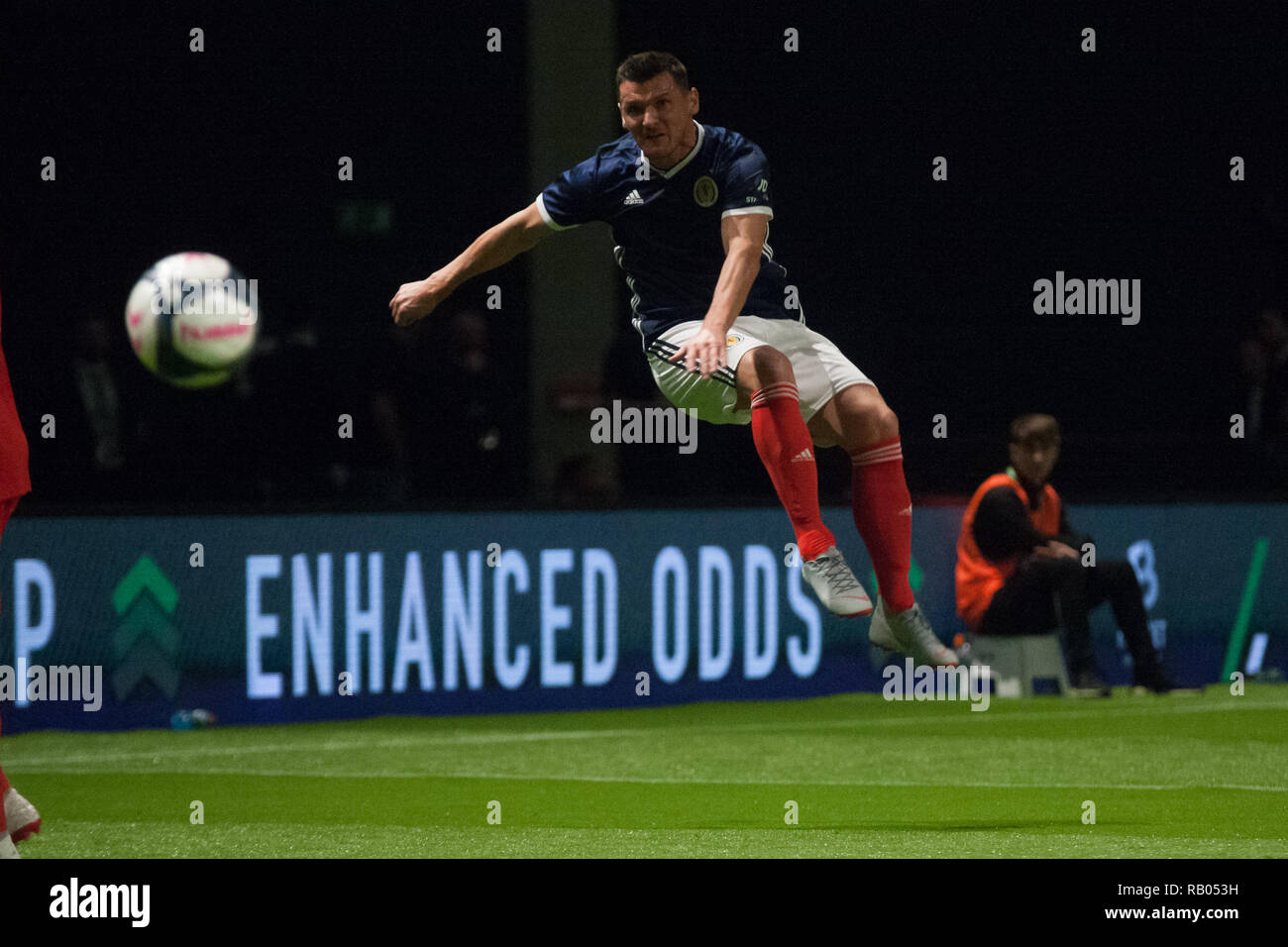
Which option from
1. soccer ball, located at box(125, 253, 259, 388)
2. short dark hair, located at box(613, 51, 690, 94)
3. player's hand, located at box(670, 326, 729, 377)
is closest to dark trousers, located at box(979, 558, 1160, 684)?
soccer ball, located at box(125, 253, 259, 388)

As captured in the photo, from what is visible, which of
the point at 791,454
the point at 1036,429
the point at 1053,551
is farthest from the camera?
the point at 1053,551

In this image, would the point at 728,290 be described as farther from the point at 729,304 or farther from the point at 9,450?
the point at 9,450

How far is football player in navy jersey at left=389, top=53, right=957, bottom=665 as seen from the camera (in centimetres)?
712

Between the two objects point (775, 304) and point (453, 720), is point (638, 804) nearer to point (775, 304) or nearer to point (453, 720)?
point (775, 304)

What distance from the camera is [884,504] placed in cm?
771

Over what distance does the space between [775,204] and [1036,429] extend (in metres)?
4.73

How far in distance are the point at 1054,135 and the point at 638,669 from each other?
6.55m

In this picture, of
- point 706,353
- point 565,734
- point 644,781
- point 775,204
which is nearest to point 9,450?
point 706,353

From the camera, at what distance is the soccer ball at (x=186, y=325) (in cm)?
1061

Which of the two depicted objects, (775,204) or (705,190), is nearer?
(705,190)

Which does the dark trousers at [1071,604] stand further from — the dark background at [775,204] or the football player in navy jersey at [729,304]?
the football player in navy jersey at [729,304]

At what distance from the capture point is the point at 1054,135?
1697 centimetres

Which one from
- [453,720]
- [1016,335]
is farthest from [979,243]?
[453,720]

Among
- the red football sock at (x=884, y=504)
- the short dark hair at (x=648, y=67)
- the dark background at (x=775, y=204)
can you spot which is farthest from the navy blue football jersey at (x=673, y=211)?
the dark background at (x=775, y=204)
